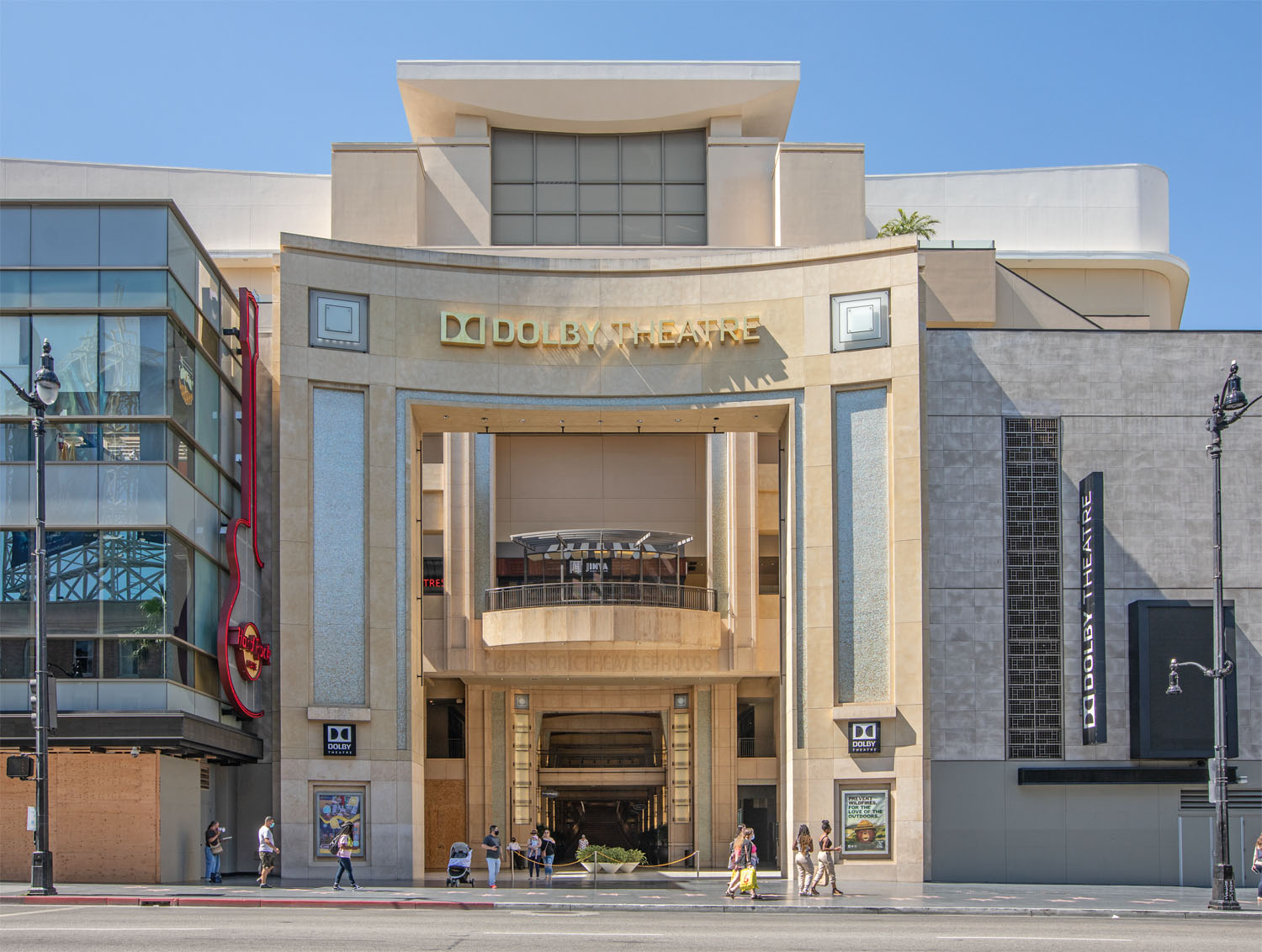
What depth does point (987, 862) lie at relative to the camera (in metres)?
39.7

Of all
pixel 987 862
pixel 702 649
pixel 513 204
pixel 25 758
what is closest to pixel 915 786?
pixel 987 862

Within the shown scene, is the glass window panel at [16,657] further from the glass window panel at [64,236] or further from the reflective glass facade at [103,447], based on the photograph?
the glass window panel at [64,236]

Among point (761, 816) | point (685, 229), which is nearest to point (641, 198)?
point (685, 229)

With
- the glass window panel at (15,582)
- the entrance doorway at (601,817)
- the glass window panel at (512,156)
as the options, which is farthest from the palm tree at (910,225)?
the glass window panel at (15,582)

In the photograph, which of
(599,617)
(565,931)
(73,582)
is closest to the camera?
(565,931)

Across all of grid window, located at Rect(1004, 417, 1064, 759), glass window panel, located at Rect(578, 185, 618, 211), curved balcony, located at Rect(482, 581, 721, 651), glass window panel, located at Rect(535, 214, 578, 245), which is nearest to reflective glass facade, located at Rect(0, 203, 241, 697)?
curved balcony, located at Rect(482, 581, 721, 651)

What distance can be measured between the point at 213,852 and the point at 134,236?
50.2 ft

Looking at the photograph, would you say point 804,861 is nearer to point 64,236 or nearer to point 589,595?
point 589,595

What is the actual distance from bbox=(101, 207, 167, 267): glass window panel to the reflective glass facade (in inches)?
1.2

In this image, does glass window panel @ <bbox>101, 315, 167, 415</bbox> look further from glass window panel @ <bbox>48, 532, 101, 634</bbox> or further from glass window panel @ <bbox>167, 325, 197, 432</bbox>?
glass window panel @ <bbox>48, 532, 101, 634</bbox>

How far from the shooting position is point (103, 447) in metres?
35.0

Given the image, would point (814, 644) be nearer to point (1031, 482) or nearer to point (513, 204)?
point (1031, 482)

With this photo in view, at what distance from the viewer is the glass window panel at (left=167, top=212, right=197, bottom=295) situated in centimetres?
3591

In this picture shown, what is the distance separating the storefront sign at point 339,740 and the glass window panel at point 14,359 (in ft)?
37.0
